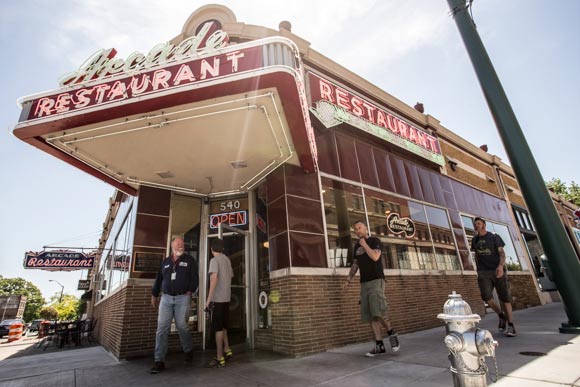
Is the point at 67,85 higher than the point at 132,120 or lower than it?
higher

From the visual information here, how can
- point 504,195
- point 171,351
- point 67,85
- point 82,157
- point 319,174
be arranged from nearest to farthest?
point 67,85, point 82,157, point 171,351, point 319,174, point 504,195

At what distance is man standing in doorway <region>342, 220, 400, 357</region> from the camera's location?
175 inches

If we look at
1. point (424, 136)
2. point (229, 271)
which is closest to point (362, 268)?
point (229, 271)

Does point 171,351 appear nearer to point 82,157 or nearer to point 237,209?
point 237,209

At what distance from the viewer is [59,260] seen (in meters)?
18.7

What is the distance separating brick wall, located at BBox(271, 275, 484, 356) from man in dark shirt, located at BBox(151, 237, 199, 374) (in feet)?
5.37

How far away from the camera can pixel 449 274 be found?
8.90m

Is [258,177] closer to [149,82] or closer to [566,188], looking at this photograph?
[149,82]

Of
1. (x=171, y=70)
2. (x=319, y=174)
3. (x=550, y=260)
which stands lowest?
(x=550, y=260)

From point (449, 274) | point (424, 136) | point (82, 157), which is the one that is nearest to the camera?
point (82, 157)

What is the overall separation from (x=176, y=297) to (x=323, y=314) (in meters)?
2.72

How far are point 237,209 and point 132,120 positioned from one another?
3577 millimetres

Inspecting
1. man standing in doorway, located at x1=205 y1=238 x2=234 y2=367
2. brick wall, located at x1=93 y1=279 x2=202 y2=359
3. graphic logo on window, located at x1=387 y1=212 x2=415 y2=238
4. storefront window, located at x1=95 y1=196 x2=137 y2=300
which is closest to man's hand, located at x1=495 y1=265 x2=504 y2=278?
graphic logo on window, located at x1=387 y1=212 x2=415 y2=238

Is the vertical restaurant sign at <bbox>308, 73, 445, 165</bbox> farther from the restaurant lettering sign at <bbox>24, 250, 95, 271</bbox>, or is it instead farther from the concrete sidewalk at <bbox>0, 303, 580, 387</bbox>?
the restaurant lettering sign at <bbox>24, 250, 95, 271</bbox>
